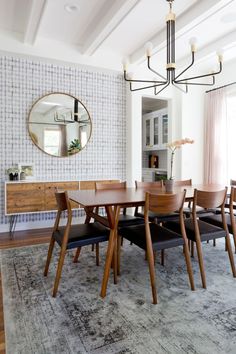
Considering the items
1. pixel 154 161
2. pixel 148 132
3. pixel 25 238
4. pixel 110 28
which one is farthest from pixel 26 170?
pixel 154 161

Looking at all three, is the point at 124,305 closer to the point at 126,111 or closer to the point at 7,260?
the point at 7,260

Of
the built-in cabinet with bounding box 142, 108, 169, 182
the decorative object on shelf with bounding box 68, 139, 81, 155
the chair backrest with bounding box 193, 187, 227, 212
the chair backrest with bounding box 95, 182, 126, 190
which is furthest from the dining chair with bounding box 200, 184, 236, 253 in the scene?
the built-in cabinet with bounding box 142, 108, 169, 182

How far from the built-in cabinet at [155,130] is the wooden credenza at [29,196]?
2.54 meters

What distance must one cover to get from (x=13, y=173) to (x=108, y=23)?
238 centimetres

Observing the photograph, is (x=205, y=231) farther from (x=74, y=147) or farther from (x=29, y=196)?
(x=74, y=147)

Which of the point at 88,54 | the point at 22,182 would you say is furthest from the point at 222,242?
the point at 88,54

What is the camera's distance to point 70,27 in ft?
11.2

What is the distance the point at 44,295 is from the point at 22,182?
194cm

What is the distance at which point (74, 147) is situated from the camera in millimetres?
4273

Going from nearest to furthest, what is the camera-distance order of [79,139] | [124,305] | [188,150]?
[124,305]
[79,139]
[188,150]

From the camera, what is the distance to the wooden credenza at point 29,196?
3.46 m

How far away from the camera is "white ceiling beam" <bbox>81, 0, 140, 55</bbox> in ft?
8.93

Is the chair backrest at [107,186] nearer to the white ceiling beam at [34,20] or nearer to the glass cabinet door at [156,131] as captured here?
the white ceiling beam at [34,20]

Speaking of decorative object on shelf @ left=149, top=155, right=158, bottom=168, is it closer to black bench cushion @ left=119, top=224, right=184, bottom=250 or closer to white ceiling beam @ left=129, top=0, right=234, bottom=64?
white ceiling beam @ left=129, top=0, right=234, bottom=64
